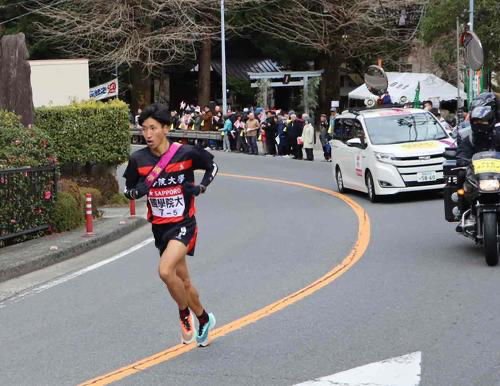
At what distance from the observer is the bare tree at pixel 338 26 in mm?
44594

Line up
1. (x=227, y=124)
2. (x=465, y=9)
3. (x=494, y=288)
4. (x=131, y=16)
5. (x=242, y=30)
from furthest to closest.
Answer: (x=242, y=30) → (x=131, y=16) → (x=227, y=124) → (x=465, y=9) → (x=494, y=288)

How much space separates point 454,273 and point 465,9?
79.1ft

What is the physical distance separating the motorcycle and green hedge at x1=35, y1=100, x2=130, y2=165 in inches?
403

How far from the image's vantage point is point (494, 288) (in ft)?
30.8

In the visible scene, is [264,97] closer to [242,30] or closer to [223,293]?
[242,30]

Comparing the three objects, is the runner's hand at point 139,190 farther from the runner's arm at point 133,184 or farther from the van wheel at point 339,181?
the van wheel at point 339,181

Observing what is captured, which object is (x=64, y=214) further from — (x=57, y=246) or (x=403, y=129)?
(x=403, y=129)

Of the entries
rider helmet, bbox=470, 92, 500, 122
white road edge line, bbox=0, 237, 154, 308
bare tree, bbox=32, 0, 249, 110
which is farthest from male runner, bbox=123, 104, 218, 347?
bare tree, bbox=32, 0, 249, 110

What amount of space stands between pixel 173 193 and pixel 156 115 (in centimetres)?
63

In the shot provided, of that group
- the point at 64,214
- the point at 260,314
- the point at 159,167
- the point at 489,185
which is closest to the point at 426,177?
the point at 64,214

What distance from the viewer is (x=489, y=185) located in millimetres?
10562

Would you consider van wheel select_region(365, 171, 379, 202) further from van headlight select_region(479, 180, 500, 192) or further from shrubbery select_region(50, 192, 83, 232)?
van headlight select_region(479, 180, 500, 192)

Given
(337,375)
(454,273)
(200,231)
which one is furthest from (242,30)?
(337,375)

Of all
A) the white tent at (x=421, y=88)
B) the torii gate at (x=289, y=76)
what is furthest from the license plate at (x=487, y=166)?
the torii gate at (x=289, y=76)
